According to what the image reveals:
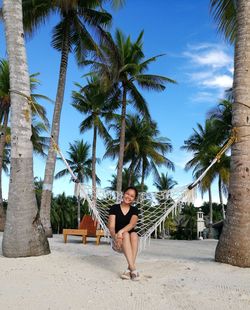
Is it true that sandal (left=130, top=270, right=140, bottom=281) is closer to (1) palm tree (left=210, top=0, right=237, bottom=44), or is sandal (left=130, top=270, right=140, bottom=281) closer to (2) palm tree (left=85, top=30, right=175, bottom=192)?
(1) palm tree (left=210, top=0, right=237, bottom=44)

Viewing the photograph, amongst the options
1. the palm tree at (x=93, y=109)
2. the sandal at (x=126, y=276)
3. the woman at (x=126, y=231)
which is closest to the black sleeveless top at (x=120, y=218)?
the woman at (x=126, y=231)

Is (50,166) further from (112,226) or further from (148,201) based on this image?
(112,226)

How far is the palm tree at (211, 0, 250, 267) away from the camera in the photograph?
590cm

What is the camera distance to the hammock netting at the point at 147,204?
6410 millimetres

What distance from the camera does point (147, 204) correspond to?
308 inches

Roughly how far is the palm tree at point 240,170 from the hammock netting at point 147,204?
703 millimetres

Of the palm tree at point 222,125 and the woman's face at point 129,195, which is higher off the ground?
the palm tree at point 222,125

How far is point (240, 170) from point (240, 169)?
2 cm

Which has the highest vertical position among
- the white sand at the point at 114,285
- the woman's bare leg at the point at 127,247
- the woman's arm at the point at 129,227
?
the woman's arm at the point at 129,227

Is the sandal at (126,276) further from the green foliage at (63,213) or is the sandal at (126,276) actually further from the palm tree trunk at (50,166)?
the green foliage at (63,213)

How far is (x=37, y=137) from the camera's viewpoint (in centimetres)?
2547

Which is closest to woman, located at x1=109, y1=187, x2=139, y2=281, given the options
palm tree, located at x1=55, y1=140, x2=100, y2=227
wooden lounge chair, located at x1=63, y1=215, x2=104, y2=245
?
Answer: wooden lounge chair, located at x1=63, y1=215, x2=104, y2=245

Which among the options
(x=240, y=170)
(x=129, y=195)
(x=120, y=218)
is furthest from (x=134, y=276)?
(x=240, y=170)

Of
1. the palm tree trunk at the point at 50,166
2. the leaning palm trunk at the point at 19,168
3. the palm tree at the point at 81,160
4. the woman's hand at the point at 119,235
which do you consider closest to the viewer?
the woman's hand at the point at 119,235
